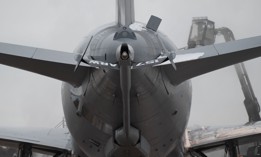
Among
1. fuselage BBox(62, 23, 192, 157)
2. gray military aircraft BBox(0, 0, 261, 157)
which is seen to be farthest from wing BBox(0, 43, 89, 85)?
fuselage BBox(62, 23, 192, 157)

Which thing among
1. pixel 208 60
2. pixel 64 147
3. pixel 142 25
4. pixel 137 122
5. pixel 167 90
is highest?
pixel 142 25

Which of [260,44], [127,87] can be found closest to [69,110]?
[127,87]

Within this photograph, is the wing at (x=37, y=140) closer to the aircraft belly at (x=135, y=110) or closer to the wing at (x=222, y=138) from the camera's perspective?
the wing at (x=222, y=138)

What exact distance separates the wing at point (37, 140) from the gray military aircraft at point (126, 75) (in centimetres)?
501

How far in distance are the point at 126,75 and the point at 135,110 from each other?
152cm

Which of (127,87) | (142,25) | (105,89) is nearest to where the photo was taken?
(127,87)

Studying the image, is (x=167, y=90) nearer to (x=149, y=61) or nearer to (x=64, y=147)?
(x=149, y=61)

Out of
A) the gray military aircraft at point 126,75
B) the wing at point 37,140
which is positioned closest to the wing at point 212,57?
the gray military aircraft at point 126,75

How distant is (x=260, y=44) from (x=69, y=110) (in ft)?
15.4

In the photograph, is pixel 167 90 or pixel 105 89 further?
pixel 167 90

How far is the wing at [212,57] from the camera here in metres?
8.48

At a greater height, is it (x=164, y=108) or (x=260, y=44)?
(x=260, y=44)

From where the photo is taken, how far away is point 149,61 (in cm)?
834

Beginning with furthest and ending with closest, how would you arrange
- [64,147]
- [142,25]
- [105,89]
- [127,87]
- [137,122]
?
[64,147] → [142,25] → [137,122] → [105,89] → [127,87]
